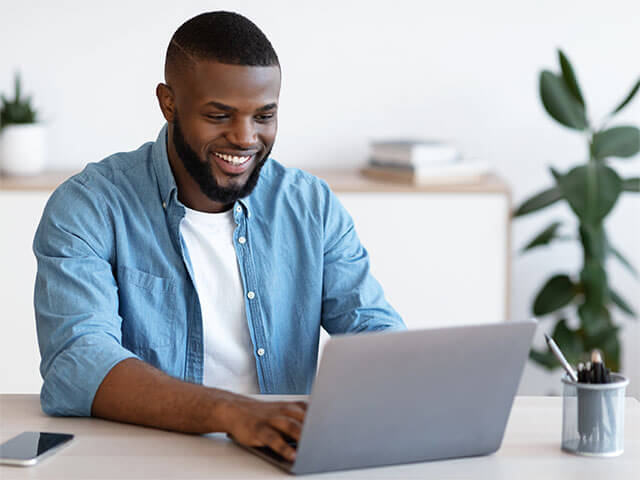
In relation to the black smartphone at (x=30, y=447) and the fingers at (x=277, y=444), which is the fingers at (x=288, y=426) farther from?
the black smartphone at (x=30, y=447)

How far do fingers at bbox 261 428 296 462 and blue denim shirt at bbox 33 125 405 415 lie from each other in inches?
13.4

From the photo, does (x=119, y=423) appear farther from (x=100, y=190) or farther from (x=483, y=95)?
(x=483, y=95)

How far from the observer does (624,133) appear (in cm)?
298

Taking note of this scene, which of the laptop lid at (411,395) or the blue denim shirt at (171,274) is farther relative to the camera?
the blue denim shirt at (171,274)

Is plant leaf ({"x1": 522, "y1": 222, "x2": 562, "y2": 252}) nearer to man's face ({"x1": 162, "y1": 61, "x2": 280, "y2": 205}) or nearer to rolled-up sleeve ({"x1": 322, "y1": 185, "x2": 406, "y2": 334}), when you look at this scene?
rolled-up sleeve ({"x1": 322, "y1": 185, "x2": 406, "y2": 334})

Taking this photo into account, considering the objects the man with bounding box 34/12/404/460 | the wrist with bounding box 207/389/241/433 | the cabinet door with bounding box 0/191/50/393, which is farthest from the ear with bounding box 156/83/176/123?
the cabinet door with bounding box 0/191/50/393

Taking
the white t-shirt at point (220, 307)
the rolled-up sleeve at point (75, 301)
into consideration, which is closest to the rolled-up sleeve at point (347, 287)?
the white t-shirt at point (220, 307)

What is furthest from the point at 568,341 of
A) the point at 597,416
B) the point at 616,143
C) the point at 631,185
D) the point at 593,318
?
the point at 597,416

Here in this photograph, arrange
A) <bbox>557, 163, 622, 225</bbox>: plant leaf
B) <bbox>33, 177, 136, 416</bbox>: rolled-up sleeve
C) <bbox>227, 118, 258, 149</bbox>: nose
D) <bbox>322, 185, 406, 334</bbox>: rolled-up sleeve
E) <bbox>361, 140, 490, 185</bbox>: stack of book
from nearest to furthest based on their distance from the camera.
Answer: <bbox>33, 177, 136, 416</bbox>: rolled-up sleeve → <bbox>227, 118, 258, 149</bbox>: nose → <bbox>322, 185, 406, 334</bbox>: rolled-up sleeve → <bbox>557, 163, 622, 225</bbox>: plant leaf → <bbox>361, 140, 490, 185</bbox>: stack of book

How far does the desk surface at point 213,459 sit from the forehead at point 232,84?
0.58m

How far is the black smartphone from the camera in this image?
4.08ft

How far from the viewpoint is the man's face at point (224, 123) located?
5.48 feet

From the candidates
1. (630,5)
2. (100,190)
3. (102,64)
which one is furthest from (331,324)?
(630,5)

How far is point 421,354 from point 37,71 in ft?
7.94
